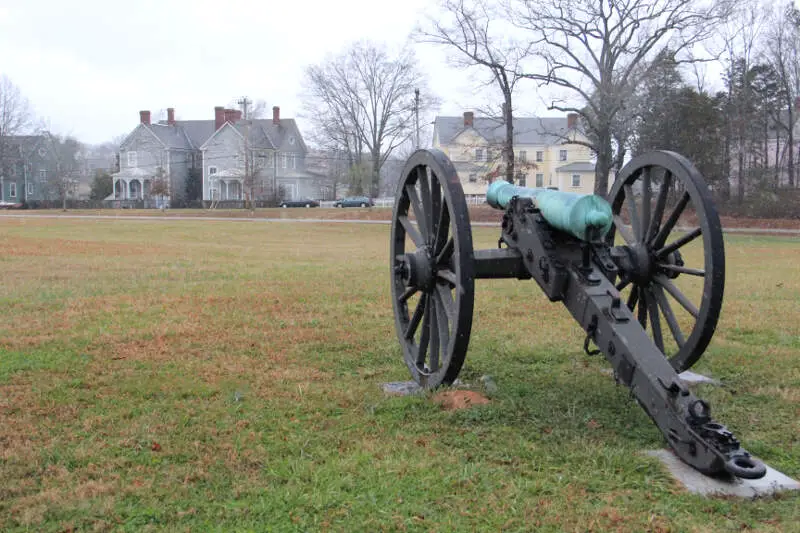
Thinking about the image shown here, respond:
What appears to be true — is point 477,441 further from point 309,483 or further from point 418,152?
point 418,152

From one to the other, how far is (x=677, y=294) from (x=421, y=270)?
169cm

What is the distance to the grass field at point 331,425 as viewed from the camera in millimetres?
3320

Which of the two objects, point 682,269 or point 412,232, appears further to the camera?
point 412,232

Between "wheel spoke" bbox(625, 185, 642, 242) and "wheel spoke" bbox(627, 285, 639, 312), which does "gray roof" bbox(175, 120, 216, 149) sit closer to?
"wheel spoke" bbox(625, 185, 642, 242)

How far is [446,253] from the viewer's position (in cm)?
491

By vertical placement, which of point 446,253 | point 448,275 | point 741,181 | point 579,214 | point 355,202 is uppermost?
point 741,181

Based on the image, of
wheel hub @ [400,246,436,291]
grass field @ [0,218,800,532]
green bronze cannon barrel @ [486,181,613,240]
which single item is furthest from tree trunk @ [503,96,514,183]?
green bronze cannon barrel @ [486,181,613,240]

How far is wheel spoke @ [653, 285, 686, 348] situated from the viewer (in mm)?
5023

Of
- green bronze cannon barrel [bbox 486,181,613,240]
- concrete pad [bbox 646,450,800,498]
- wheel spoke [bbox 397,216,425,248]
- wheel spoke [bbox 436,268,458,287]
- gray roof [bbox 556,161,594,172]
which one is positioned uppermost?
gray roof [bbox 556,161,594,172]

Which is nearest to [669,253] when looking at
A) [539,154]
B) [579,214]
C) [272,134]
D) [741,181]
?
[579,214]

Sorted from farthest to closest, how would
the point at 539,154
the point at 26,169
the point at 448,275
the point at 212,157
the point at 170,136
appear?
the point at 26,169 < the point at 539,154 < the point at 170,136 < the point at 212,157 < the point at 448,275

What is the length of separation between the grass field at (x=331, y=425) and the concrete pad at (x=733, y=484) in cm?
7

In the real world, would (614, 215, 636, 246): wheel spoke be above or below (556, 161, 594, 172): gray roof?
below

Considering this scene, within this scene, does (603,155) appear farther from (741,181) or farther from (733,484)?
(733,484)
